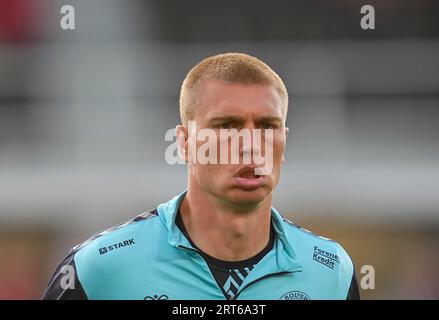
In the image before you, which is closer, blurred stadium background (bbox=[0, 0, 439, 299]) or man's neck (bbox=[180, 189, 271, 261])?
man's neck (bbox=[180, 189, 271, 261])

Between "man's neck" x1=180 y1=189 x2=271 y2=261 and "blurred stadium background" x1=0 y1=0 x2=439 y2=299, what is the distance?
6.49ft

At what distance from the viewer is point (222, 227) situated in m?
1.98

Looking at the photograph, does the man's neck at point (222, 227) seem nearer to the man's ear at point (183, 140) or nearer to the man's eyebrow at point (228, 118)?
the man's ear at point (183, 140)

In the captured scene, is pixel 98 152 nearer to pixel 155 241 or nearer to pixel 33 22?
pixel 33 22

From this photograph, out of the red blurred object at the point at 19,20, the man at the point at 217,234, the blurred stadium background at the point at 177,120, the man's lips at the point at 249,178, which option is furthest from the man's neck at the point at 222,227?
the red blurred object at the point at 19,20

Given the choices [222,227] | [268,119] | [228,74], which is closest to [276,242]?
[222,227]

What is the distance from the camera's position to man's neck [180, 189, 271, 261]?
77.9 inches

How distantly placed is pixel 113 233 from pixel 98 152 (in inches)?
92.9

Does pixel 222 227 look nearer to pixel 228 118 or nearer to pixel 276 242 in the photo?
pixel 276 242

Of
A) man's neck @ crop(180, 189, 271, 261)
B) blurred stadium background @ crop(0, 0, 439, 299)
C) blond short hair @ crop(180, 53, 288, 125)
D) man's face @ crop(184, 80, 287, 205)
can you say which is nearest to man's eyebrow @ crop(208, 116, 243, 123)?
man's face @ crop(184, 80, 287, 205)

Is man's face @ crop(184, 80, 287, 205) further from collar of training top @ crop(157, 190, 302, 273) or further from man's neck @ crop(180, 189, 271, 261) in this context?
collar of training top @ crop(157, 190, 302, 273)

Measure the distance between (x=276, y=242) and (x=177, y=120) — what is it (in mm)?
2289

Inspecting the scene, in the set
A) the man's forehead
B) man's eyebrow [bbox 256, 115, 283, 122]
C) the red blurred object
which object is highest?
the red blurred object
